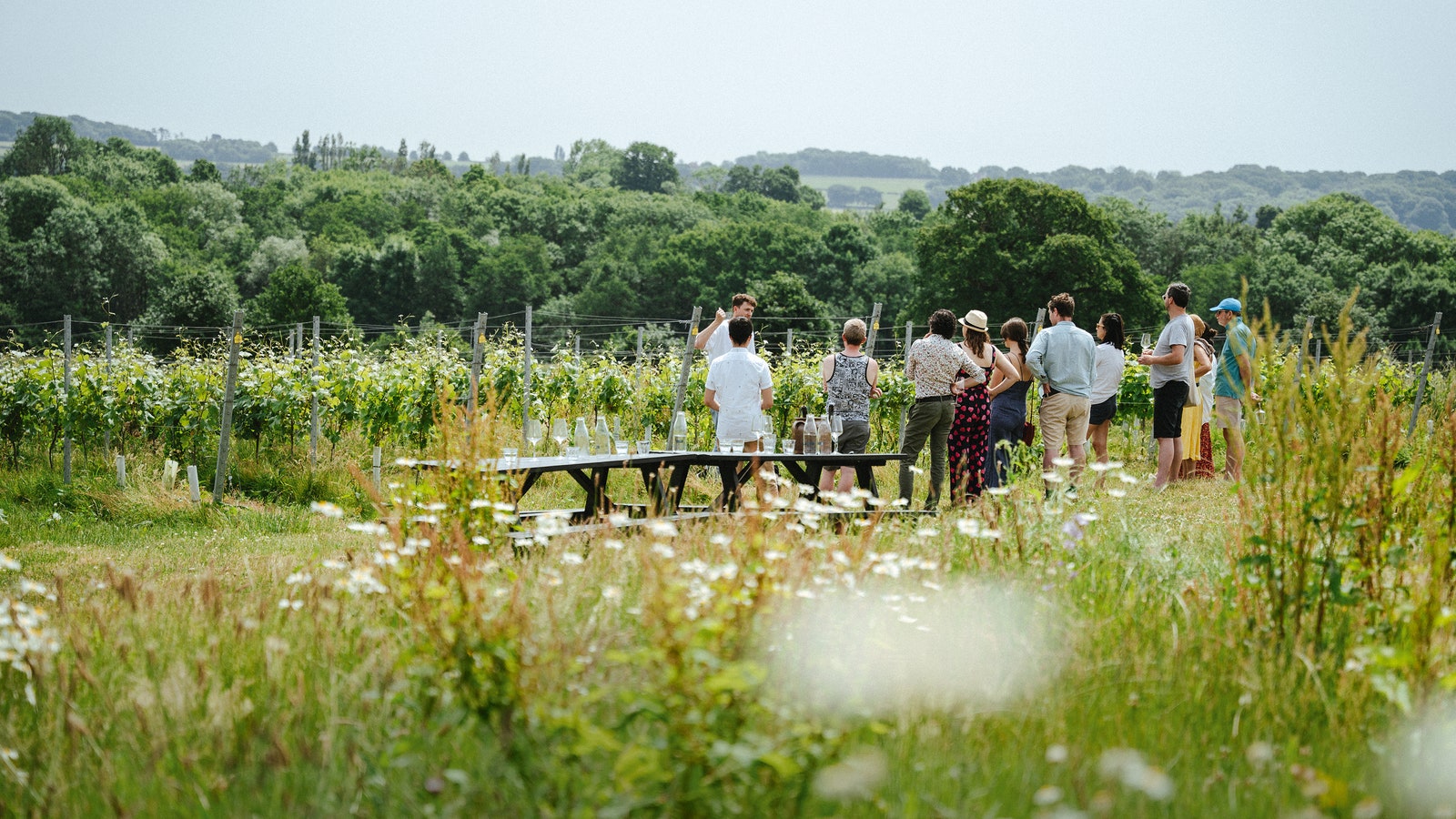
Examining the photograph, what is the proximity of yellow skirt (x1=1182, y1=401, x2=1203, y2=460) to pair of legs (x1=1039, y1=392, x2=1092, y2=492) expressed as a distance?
136cm

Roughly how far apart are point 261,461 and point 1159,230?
51.6 metres

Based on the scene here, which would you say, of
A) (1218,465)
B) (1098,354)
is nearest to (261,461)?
(1098,354)

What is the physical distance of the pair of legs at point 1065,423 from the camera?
7.49m

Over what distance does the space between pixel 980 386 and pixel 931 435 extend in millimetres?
466

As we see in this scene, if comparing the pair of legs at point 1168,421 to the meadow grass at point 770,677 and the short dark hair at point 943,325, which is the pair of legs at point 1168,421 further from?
the meadow grass at point 770,677

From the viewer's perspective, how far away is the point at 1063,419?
24.8ft

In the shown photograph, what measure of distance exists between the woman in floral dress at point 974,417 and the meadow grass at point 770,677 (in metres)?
3.17

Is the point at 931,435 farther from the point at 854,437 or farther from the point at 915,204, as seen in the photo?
the point at 915,204

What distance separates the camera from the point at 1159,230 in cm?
5447

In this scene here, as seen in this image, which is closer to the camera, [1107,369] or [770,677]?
[770,677]

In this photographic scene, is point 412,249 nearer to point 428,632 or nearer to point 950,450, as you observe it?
point 950,450

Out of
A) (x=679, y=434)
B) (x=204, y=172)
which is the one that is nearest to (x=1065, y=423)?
(x=679, y=434)

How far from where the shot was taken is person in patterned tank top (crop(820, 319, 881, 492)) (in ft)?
23.1

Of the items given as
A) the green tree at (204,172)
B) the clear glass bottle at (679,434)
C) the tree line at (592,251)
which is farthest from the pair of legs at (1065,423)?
the green tree at (204,172)
